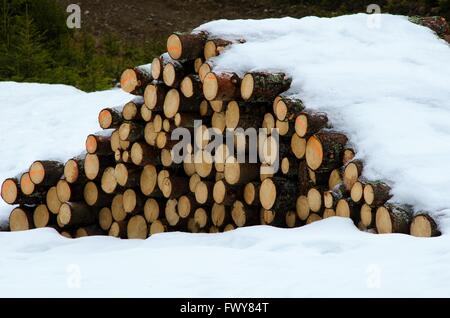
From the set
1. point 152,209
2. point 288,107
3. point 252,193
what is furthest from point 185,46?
point 152,209

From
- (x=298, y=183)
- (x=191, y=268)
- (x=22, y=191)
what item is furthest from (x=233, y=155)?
(x=22, y=191)

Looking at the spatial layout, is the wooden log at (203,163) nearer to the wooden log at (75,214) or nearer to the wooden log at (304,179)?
the wooden log at (304,179)

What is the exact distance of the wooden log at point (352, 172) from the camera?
17.1 ft

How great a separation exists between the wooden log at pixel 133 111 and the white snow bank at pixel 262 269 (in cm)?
172

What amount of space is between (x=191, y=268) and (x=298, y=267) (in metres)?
0.60

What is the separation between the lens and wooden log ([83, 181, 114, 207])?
693 cm

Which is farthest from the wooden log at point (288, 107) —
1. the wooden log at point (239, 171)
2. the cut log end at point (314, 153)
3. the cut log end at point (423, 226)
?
the cut log end at point (423, 226)

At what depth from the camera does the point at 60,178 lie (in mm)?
7094

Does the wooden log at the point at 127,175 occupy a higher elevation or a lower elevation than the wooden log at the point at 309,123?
lower

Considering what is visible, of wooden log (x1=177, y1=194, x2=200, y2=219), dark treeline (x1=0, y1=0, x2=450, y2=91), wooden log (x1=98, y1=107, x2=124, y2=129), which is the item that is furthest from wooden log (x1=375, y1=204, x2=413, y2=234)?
dark treeline (x1=0, y1=0, x2=450, y2=91)

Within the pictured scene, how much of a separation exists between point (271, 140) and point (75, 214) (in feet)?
6.88

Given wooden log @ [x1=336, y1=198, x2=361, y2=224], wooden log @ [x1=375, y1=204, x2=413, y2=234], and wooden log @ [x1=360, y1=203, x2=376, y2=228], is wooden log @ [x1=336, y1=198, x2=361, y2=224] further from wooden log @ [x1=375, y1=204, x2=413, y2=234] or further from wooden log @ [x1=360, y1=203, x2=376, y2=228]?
wooden log @ [x1=375, y1=204, x2=413, y2=234]

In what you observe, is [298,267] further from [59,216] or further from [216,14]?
[216,14]

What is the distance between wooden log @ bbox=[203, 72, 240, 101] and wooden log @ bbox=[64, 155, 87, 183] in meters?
1.60
